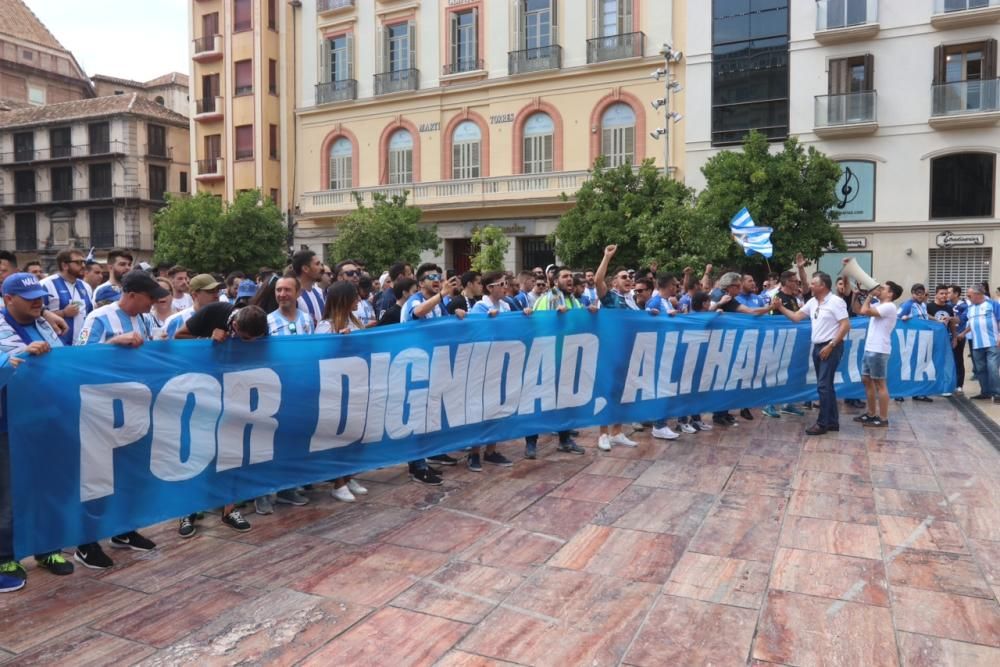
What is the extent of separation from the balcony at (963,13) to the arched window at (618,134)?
956 centimetres

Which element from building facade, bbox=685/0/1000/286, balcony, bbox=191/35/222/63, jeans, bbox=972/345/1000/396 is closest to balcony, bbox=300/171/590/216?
building facade, bbox=685/0/1000/286

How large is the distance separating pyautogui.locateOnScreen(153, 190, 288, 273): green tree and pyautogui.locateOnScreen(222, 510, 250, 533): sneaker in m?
24.9

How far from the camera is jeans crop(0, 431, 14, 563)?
13.8 feet

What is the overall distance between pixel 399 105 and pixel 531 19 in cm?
616

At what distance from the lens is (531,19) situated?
94.9ft

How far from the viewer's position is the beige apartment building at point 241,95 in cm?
3369

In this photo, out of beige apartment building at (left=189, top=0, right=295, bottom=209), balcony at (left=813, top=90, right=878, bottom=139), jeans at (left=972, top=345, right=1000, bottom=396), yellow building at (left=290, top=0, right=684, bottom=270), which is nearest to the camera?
jeans at (left=972, top=345, right=1000, bottom=396)

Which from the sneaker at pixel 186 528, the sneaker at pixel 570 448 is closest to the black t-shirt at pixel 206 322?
the sneaker at pixel 186 528

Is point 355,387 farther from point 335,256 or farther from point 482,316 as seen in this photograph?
point 335,256

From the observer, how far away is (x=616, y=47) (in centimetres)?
2736

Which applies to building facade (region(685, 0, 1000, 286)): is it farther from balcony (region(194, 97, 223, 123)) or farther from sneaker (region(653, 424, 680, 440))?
balcony (region(194, 97, 223, 123))

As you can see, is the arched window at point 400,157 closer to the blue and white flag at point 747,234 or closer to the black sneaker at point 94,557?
the blue and white flag at point 747,234

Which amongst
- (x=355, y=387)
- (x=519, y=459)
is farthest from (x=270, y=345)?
(x=519, y=459)

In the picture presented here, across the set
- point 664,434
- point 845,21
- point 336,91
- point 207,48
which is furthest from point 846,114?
point 207,48
